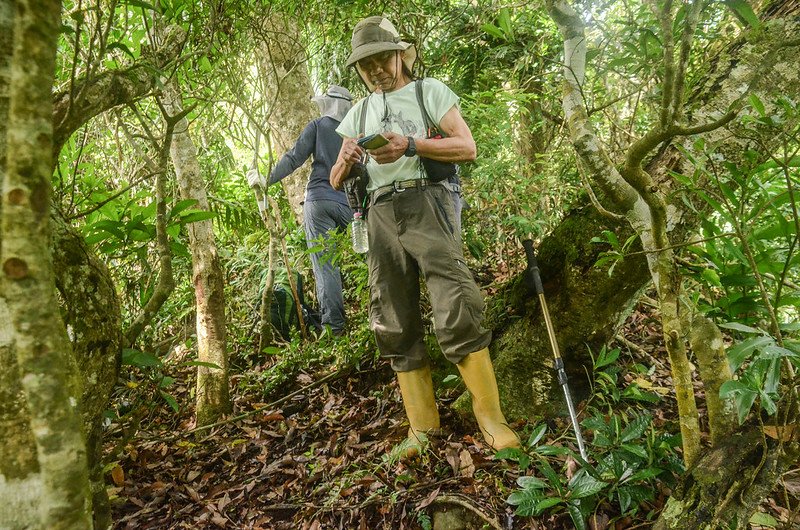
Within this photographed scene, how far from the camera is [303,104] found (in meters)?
6.34

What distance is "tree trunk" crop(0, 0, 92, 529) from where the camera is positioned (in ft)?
2.61

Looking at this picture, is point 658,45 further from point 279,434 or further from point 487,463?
point 279,434

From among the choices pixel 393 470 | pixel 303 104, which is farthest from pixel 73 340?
pixel 303 104

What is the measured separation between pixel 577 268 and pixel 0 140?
2617 mm

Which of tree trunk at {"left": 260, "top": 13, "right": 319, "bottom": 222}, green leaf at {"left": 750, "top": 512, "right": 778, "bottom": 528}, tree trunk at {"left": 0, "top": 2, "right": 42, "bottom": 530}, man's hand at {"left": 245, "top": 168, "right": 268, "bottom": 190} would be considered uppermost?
tree trunk at {"left": 260, "top": 13, "right": 319, "bottom": 222}

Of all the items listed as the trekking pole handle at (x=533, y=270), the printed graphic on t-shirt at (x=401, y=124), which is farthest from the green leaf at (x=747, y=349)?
the printed graphic on t-shirt at (x=401, y=124)

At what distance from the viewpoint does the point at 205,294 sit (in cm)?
385

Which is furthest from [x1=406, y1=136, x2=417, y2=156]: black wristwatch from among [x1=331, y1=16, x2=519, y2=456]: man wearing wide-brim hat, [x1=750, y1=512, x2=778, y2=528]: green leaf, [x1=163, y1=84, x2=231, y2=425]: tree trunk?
[x1=750, y1=512, x2=778, y2=528]: green leaf

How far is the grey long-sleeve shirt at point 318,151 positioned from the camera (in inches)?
180

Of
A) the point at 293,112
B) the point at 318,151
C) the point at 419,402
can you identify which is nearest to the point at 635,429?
the point at 419,402

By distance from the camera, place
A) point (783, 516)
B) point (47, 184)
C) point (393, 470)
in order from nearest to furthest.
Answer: point (47, 184) < point (783, 516) < point (393, 470)

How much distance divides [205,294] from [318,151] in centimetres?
171

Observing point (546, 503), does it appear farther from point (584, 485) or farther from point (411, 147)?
point (411, 147)

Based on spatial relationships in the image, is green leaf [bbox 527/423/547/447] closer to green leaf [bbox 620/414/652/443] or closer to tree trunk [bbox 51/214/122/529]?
green leaf [bbox 620/414/652/443]
